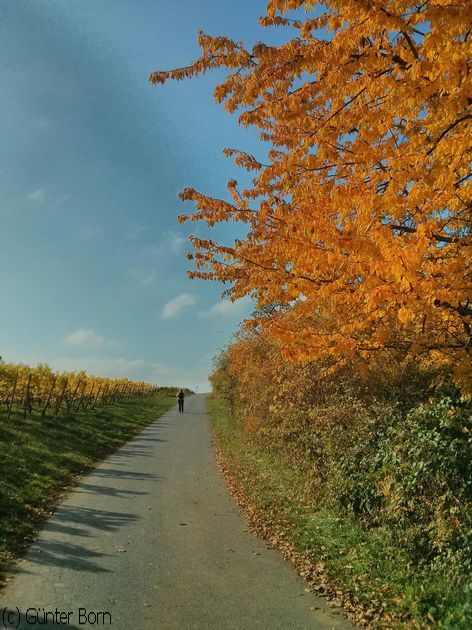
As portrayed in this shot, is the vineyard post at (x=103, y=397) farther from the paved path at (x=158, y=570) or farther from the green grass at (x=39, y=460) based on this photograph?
the paved path at (x=158, y=570)

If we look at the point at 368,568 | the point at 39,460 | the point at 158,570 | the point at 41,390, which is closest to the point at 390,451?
the point at 368,568

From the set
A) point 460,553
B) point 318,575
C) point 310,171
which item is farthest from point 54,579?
point 310,171

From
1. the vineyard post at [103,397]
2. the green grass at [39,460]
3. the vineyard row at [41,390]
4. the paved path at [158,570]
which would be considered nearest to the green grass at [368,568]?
the paved path at [158,570]

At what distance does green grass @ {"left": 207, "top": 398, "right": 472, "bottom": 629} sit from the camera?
488 centimetres

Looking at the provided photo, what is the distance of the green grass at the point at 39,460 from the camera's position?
770 cm

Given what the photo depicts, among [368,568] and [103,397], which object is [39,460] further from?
[103,397]

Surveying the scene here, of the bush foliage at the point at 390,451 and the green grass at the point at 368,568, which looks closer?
the green grass at the point at 368,568

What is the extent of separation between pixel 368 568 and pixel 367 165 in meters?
5.18

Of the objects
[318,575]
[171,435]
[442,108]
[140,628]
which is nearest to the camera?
[442,108]

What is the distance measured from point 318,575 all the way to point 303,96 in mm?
5844

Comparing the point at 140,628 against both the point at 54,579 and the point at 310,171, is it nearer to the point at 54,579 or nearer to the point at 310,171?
the point at 54,579

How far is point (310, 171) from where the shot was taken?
602 centimetres

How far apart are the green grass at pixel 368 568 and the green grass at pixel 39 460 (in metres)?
4.18

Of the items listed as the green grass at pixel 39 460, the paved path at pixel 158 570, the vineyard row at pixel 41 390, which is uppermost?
the vineyard row at pixel 41 390
